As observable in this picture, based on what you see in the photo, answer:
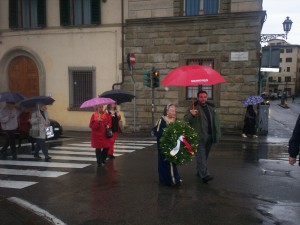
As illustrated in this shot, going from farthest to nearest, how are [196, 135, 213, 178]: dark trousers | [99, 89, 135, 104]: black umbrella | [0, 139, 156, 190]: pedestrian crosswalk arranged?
[99, 89, 135, 104]: black umbrella
[0, 139, 156, 190]: pedestrian crosswalk
[196, 135, 213, 178]: dark trousers

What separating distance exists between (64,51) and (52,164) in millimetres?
10525

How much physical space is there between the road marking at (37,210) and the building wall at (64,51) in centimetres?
1211

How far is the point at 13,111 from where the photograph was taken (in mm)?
10289

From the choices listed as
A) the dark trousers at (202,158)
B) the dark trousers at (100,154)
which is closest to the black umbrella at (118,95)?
the dark trousers at (100,154)

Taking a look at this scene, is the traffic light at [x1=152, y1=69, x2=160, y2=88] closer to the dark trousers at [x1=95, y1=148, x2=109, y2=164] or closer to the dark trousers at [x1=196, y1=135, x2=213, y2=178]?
the dark trousers at [x1=95, y1=148, x2=109, y2=164]

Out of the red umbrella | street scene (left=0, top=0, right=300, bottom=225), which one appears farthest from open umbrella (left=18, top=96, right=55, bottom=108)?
the red umbrella

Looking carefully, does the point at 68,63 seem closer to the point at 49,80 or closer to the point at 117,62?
the point at 49,80

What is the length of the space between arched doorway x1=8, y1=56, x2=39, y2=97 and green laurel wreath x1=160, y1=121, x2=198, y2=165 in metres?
14.5

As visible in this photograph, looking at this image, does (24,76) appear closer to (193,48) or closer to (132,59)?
(132,59)

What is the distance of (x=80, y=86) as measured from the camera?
18672mm

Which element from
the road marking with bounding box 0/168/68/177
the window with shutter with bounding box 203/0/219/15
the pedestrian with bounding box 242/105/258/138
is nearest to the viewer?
the road marking with bounding box 0/168/68/177

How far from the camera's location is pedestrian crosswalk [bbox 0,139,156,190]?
302 inches

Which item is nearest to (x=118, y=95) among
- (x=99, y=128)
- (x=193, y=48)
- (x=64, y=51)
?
(x=99, y=128)

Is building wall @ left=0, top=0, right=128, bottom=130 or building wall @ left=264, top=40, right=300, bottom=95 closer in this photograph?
building wall @ left=0, top=0, right=128, bottom=130
